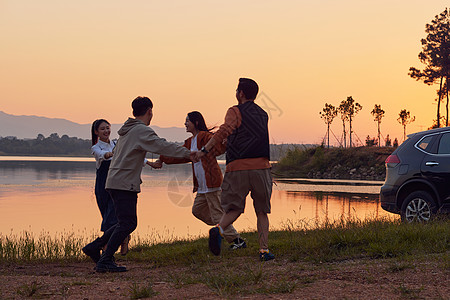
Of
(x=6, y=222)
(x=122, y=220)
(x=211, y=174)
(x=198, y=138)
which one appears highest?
(x=198, y=138)

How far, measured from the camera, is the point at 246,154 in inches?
238

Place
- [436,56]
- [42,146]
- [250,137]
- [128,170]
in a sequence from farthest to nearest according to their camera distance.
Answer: [42,146] < [436,56] < [250,137] < [128,170]

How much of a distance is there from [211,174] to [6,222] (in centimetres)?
1305

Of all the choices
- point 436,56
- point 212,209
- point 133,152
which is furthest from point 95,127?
point 436,56

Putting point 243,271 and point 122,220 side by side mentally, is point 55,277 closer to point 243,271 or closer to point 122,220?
point 122,220

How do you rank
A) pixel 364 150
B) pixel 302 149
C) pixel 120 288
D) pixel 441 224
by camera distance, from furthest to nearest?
pixel 302 149 < pixel 364 150 < pixel 441 224 < pixel 120 288

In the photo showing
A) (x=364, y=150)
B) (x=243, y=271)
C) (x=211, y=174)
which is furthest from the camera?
(x=364, y=150)

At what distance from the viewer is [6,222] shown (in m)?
17.9

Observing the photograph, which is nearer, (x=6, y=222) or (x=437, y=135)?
(x=437, y=135)

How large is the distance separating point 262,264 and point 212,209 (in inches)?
59.2

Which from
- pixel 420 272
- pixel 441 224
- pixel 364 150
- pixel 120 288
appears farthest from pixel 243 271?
pixel 364 150

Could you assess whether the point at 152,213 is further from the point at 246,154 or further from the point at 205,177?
the point at 246,154

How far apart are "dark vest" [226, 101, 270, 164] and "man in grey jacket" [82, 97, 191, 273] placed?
0.57 meters

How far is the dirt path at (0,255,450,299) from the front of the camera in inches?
179
